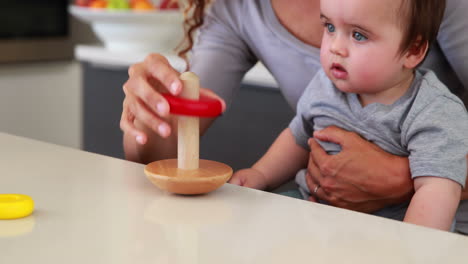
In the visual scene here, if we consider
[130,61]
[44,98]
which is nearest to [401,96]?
[130,61]

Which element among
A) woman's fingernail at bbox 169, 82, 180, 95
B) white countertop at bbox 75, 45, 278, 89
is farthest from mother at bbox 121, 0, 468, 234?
white countertop at bbox 75, 45, 278, 89

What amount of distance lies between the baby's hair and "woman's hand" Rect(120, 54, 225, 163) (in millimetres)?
349

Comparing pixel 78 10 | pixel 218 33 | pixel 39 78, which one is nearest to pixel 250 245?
pixel 218 33

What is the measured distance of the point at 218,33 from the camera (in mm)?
1462

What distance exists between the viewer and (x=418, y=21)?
1026 millimetres

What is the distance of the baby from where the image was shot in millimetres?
977

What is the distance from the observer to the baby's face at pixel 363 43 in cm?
101

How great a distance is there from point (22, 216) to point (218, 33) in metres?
0.87

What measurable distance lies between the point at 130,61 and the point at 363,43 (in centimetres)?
165

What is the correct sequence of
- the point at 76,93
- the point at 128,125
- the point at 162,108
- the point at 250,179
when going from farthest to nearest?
the point at 76,93 → the point at 250,179 → the point at 128,125 → the point at 162,108

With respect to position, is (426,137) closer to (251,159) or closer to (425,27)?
(425,27)

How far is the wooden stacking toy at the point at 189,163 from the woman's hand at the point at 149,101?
0.6 inches

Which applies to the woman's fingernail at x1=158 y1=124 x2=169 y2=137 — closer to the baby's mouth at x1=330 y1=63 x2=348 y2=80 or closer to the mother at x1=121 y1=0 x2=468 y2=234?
the mother at x1=121 y1=0 x2=468 y2=234

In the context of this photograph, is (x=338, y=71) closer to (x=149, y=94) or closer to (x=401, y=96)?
(x=401, y=96)
